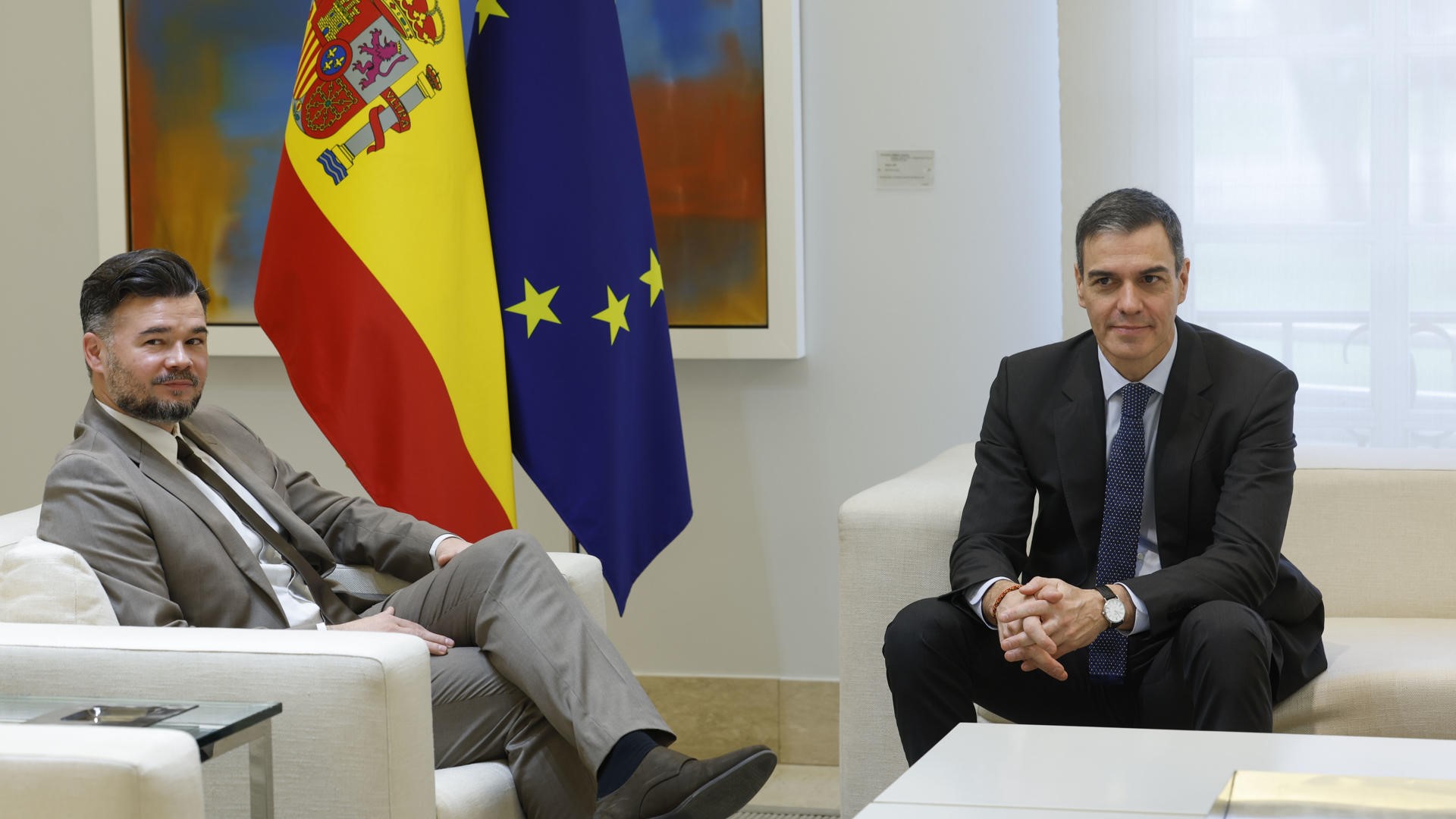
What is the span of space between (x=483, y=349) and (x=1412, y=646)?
186cm

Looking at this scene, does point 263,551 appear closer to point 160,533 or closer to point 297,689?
point 160,533

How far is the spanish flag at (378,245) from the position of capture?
9.55 feet

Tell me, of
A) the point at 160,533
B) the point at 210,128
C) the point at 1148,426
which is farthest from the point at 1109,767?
the point at 210,128

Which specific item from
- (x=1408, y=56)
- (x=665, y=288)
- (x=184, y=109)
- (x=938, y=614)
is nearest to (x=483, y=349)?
(x=665, y=288)

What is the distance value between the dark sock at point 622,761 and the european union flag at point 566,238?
34.1 inches

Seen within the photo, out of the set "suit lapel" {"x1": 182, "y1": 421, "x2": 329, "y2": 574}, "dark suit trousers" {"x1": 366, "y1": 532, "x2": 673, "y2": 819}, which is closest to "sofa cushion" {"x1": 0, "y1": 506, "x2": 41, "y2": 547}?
"suit lapel" {"x1": 182, "y1": 421, "x2": 329, "y2": 574}

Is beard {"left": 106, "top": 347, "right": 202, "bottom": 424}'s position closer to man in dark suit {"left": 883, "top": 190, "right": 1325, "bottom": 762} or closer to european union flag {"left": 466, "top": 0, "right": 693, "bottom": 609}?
european union flag {"left": 466, "top": 0, "right": 693, "bottom": 609}

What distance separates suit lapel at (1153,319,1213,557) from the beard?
65.4 inches

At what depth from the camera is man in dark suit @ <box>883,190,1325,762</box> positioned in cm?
234

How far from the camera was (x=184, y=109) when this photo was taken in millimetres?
3881

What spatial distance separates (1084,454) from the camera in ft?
8.38

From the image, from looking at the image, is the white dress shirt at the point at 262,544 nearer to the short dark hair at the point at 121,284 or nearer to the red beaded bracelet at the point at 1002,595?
the short dark hair at the point at 121,284

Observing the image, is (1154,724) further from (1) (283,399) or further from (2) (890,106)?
(1) (283,399)

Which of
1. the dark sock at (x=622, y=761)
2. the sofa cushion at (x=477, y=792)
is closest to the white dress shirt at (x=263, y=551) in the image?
the sofa cushion at (x=477, y=792)
